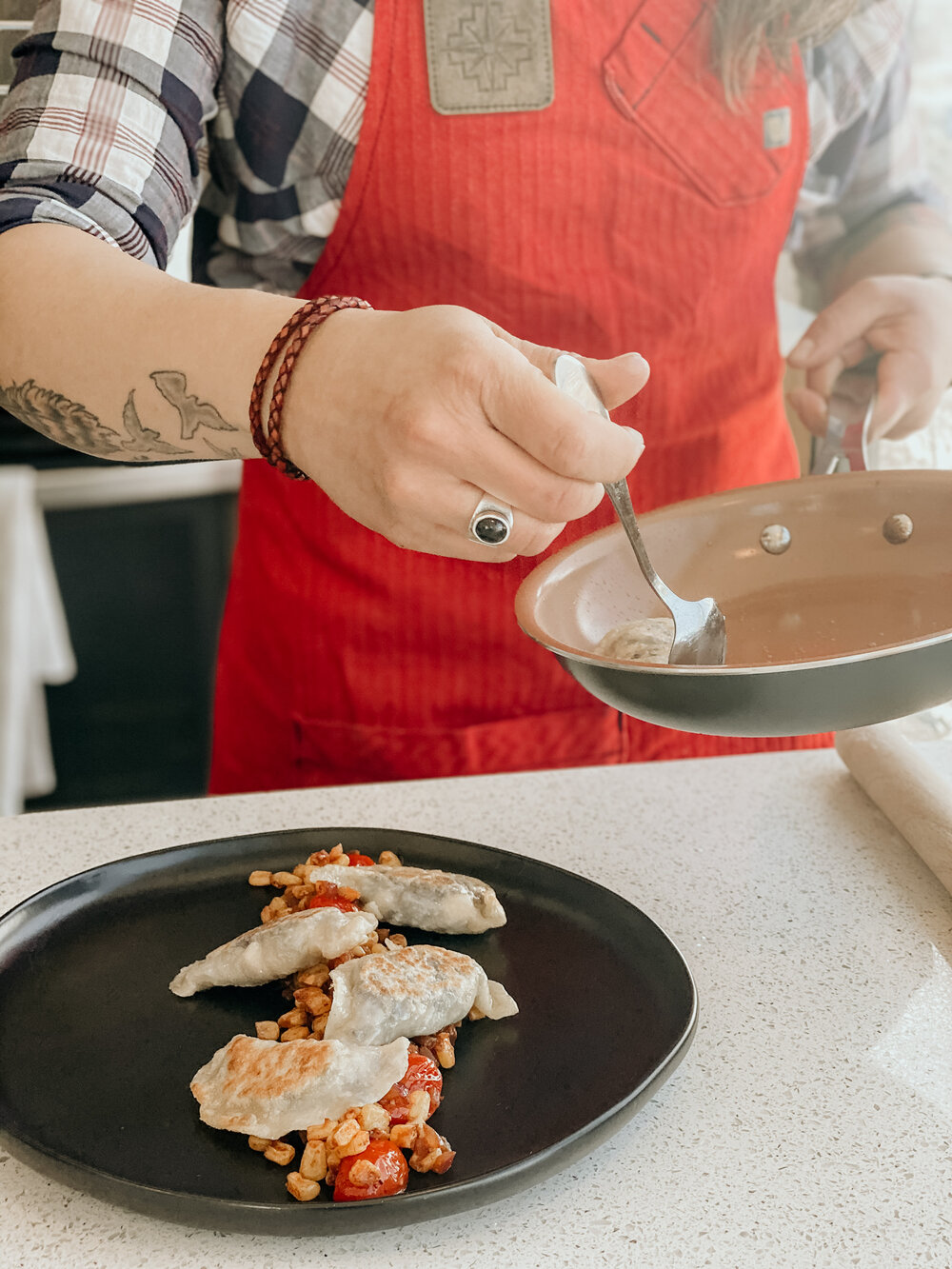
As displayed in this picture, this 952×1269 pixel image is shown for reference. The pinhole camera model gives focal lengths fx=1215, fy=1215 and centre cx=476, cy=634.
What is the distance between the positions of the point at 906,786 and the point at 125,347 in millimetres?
614

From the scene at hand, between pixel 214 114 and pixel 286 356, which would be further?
pixel 214 114

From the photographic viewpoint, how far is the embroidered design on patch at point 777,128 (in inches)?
39.0

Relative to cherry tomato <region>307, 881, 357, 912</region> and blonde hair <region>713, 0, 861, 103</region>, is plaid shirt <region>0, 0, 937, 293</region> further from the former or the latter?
cherry tomato <region>307, 881, 357, 912</region>

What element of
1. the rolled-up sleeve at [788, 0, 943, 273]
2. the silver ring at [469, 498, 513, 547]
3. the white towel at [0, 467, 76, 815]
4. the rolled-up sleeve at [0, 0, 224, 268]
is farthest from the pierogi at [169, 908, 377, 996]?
the white towel at [0, 467, 76, 815]

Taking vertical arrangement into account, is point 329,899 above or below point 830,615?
below

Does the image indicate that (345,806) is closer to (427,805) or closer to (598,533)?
(427,805)

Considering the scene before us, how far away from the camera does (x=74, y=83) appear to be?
821 mm

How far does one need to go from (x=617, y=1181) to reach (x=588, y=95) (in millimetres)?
753

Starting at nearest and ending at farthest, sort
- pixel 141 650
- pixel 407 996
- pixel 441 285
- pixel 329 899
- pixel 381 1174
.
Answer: pixel 381 1174 → pixel 407 996 → pixel 329 899 → pixel 441 285 → pixel 141 650

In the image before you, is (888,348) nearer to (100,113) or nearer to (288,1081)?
(100,113)

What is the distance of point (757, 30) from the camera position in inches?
37.4

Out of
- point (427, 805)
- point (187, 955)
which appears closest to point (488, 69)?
point (427, 805)

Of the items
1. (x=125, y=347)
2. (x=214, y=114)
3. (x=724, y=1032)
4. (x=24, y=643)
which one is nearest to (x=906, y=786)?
(x=724, y=1032)

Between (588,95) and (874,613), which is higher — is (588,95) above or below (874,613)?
above
